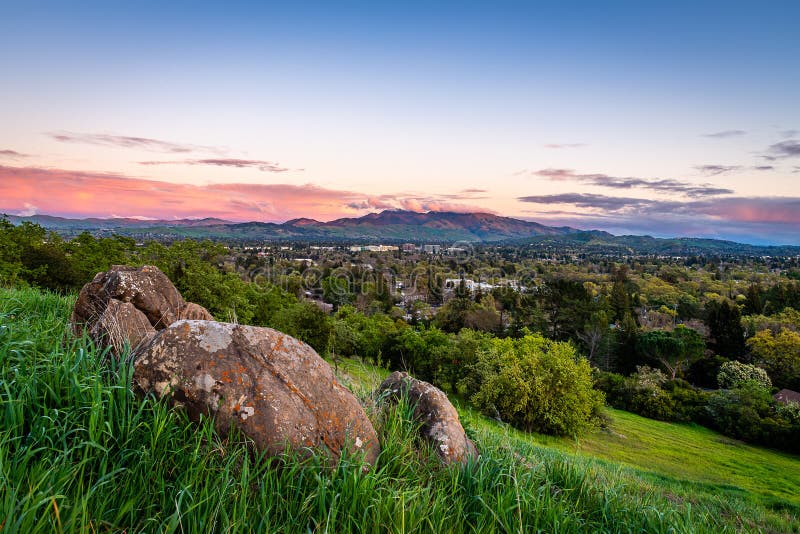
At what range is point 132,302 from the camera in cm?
753

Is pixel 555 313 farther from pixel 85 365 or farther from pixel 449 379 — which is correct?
pixel 85 365

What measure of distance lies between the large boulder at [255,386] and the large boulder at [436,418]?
37.0 inches

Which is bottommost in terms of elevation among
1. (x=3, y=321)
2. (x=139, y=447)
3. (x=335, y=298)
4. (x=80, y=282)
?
(x=335, y=298)

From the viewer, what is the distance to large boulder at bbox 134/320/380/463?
365 cm

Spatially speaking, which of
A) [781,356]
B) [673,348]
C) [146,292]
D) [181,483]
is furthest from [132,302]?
[781,356]

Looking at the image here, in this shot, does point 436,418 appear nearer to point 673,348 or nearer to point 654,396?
point 654,396

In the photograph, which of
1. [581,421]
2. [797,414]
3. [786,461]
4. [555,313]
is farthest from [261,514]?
[555,313]

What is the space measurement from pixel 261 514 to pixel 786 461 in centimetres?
4209

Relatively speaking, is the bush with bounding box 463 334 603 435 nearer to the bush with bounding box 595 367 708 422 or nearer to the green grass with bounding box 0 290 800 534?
the bush with bounding box 595 367 708 422

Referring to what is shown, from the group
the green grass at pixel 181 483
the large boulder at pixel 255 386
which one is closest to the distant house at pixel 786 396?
the green grass at pixel 181 483

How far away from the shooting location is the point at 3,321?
4.67 m

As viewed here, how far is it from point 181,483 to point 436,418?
124 inches

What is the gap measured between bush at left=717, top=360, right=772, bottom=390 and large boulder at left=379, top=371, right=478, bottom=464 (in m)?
49.4

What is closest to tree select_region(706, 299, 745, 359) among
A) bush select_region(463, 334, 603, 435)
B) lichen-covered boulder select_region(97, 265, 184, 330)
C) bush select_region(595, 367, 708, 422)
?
bush select_region(595, 367, 708, 422)
